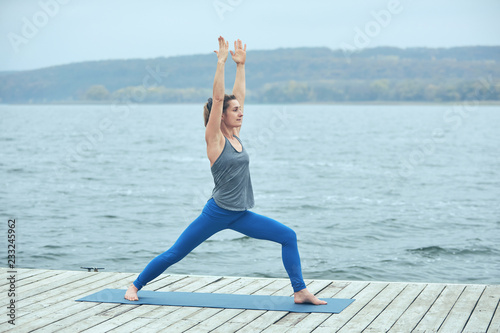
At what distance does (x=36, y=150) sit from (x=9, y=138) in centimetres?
1475

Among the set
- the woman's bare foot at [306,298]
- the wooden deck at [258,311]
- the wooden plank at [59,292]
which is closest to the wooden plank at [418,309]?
the wooden deck at [258,311]

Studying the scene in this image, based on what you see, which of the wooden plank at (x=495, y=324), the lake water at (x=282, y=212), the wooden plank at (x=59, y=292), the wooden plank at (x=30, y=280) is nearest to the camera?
the wooden plank at (x=495, y=324)

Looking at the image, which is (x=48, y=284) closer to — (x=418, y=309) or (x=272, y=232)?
(x=272, y=232)

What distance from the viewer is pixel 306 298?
623 cm

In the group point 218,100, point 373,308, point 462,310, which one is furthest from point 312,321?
point 218,100

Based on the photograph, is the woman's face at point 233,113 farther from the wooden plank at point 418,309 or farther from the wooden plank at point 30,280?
the wooden plank at point 30,280

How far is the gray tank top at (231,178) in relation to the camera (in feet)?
19.1

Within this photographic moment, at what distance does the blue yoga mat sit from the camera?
6129 mm

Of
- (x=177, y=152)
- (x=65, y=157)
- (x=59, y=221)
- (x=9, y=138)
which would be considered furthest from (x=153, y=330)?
(x=9, y=138)

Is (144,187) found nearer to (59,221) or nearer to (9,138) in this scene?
(59,221)

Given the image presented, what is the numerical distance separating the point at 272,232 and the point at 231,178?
0.65 meters

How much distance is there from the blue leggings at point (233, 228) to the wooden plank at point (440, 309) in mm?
1174

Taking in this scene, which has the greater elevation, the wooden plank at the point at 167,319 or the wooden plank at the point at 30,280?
the wooden plank at the point at 30,280

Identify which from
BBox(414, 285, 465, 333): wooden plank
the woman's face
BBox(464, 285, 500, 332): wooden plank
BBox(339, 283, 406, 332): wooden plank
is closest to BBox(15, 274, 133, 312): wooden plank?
the woman's face
